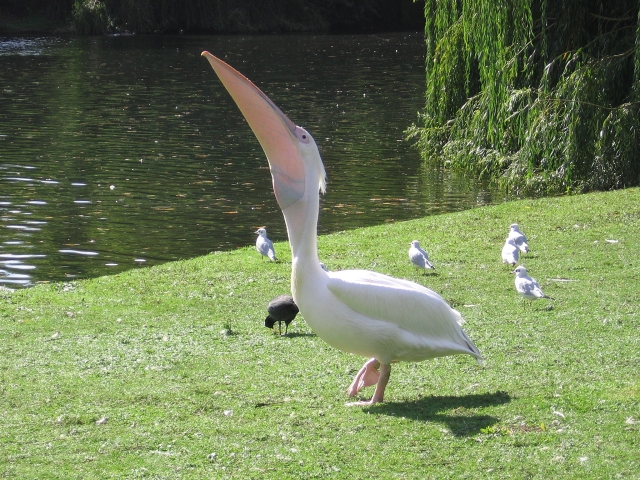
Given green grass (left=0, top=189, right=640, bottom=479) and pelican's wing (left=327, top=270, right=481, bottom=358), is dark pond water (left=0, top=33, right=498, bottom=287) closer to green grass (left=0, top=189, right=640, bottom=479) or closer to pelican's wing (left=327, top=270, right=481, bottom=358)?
green grass (left=0, top=189, right=640, bottom=479)

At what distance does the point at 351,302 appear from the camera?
5.91 metres

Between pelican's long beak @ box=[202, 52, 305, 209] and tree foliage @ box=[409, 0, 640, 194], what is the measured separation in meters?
9.85

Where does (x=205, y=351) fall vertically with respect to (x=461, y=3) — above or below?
below

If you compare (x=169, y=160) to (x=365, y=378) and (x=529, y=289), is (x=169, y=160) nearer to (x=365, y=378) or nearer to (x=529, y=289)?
(x=529, y=289)

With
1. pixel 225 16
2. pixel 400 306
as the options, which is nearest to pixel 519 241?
pixel 400 306

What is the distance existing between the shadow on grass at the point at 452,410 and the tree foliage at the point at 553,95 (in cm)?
977

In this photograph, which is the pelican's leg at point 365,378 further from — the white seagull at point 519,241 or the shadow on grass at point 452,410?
the white seagull at point 519,241

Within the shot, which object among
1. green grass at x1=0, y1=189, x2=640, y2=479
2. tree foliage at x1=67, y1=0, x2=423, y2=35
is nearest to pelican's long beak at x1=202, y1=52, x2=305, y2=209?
green grass at x1=0, y1=189, x2=640, y2=479

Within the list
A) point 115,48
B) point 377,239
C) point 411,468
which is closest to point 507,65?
point 377,239

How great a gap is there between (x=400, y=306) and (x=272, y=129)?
4.74 feet

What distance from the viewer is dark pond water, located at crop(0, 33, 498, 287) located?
14461mm

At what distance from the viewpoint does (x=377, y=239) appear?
41.2 feet

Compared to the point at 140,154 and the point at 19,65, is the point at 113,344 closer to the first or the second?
the point at 140,154

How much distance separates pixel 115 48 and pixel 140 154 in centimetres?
2628
